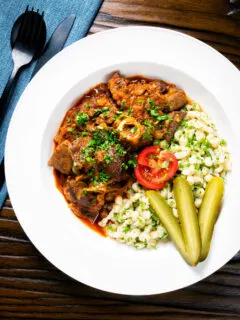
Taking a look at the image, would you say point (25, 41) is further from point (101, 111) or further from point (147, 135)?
point (147, 135)

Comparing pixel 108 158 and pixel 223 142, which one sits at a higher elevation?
pixel 223 142

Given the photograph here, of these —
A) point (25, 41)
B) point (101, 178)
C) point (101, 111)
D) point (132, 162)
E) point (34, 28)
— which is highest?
point (34, 28)

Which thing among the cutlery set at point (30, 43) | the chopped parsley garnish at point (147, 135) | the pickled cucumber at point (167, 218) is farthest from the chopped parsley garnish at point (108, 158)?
the cutlery set at point (30, 43)

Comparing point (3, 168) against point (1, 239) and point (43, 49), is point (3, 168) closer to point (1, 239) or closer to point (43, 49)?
point (1, 239)

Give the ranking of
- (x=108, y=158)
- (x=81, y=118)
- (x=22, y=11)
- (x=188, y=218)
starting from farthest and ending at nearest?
(x=22, y=11) < (x=81, y=118) < (x=108, y=158) < (x=188, y=218)

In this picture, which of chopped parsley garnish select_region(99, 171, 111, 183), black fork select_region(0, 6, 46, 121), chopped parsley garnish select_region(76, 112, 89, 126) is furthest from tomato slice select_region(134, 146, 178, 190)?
black fork select_region(0, 6, 46, 121)

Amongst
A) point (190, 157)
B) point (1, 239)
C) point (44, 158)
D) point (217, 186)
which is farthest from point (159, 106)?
point (1, 239)

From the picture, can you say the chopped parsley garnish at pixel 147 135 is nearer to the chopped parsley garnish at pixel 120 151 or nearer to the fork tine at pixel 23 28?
the chopped parsley garnish at pixel 120 151

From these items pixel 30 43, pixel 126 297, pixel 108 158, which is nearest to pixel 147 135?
pixel 108 158
